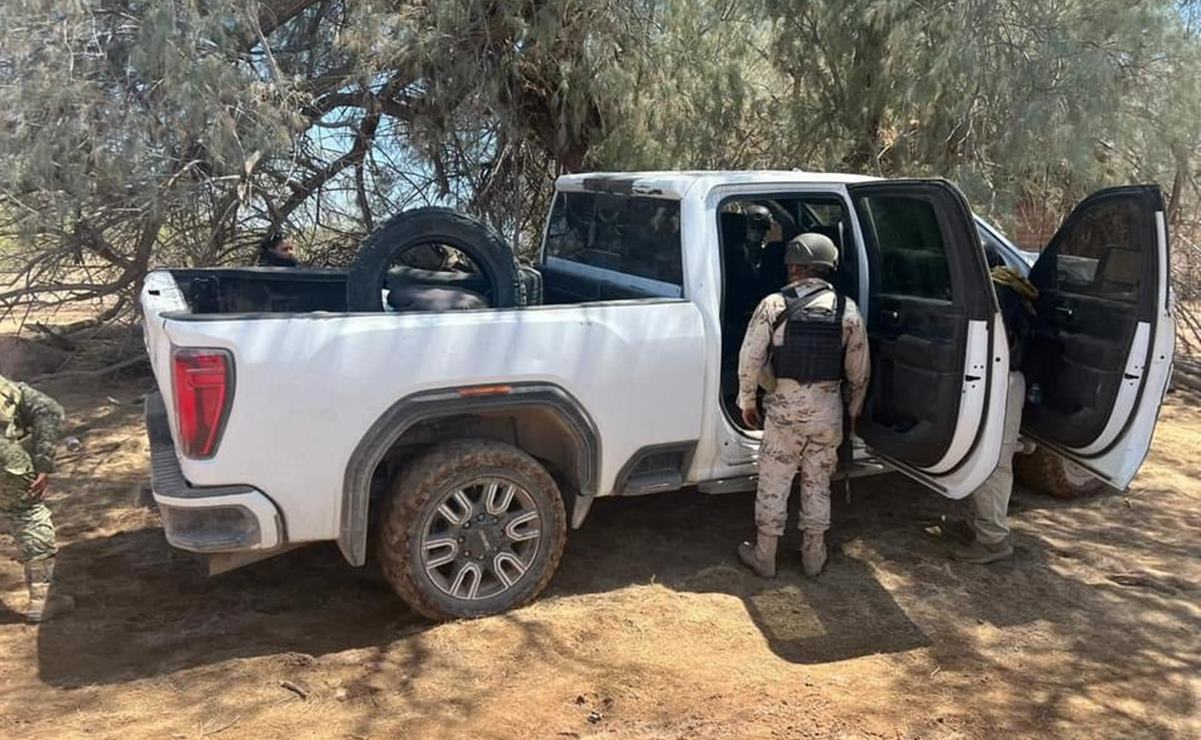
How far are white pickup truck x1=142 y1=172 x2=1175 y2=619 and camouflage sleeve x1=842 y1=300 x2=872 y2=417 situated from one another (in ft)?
0.58

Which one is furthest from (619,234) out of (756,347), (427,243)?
(756,347)

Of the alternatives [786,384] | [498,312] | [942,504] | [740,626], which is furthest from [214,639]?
[942,504]

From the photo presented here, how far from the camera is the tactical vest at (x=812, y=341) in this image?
4125 millimetres

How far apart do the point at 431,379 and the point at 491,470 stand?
495mm

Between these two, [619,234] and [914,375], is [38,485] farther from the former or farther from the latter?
[914,375]

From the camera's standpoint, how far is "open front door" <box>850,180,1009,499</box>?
12.8ft

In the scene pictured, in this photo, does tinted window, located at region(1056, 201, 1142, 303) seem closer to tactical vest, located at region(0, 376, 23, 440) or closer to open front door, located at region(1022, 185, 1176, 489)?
open front door, located at region(1022, 185, 1176, 489)

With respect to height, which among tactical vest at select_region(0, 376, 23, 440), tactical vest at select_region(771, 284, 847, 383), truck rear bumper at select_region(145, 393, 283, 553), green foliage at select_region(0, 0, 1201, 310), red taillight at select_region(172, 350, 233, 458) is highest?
green foliage at select_region(0, 0, 1201, 310)

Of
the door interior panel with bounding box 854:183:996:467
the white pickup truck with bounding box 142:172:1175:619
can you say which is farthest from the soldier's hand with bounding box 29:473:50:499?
the door interior panel with bounding box 854:183:996:467

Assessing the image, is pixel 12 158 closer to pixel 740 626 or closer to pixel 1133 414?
pixel 740 626

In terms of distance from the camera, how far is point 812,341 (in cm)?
412

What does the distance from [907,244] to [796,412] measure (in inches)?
36.5

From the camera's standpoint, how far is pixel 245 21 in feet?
21.3

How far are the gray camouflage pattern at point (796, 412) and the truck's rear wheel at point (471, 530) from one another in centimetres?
96
